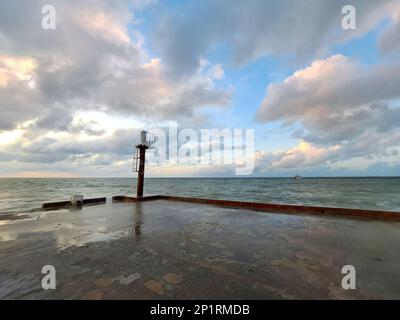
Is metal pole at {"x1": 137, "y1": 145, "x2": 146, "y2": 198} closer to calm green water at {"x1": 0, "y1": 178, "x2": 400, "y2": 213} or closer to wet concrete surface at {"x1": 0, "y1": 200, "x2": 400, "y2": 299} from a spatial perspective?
calm green water at {"x1": 0, "y1": 178, "x2": 400, "y2": 213}

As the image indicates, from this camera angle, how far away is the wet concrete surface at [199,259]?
2.66 meters

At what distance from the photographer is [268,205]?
9516 mm

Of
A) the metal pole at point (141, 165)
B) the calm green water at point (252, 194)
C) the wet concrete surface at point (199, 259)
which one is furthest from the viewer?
the calm green water at point (252, 194)

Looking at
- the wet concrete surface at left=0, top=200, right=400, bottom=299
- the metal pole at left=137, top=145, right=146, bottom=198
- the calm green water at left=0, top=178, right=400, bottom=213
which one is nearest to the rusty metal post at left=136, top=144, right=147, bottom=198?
the metal pole at left=137, top=145, right=146, bottom=198

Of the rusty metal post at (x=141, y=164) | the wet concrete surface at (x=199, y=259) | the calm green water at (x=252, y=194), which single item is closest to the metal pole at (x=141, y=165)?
the rusty metal post at (x=141, y=164)

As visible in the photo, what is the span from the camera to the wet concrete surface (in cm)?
266

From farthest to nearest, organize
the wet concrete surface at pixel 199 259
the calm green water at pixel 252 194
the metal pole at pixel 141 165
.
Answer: the calm green water at pixel 252 194 → the metal pole at pixel 141 165 → the wet concrete surface at pixel 199 259

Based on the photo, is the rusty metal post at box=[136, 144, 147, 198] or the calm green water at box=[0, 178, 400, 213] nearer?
the rusty metal post at box=[136, 144, 147, 198]

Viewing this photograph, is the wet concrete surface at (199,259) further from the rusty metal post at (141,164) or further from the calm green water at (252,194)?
the calm green water at (252,194)

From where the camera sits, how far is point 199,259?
12.3 ft
